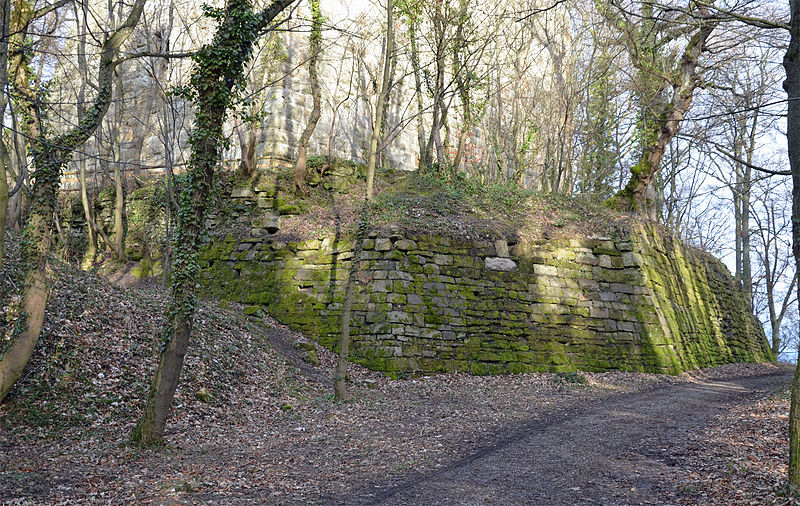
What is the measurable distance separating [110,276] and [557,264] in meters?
11.9

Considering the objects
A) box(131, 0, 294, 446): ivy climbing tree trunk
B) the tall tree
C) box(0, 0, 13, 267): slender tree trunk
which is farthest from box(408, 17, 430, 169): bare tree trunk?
box(0, 0, 13, 267): slender tree trunk

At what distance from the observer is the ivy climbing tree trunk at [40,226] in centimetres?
608

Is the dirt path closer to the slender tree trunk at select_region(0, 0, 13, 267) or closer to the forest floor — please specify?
the forest floor

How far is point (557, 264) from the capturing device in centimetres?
1290

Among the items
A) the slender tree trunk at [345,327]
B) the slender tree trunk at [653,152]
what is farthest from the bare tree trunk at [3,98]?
the slender tree trunk at [653,152]

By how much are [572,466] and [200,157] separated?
515 cm

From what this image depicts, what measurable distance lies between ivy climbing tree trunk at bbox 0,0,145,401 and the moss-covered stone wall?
599cm

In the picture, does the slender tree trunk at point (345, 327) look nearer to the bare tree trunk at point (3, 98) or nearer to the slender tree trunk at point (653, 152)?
the bare tree trunk at point (3, 98)

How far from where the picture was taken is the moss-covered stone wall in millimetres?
11289

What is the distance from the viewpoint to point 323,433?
684 cm

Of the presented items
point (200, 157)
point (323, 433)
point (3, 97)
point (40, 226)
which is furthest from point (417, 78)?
point (3, 97)

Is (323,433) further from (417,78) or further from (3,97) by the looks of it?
(417,78)

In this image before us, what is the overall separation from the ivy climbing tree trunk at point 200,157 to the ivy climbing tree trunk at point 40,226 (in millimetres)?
1340

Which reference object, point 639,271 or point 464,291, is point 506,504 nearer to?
point 464,291
